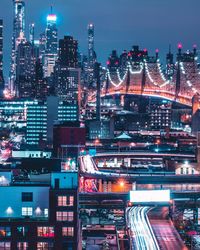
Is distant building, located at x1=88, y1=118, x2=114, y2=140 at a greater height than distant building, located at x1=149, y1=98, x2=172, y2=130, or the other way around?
distant building, located at x1=149, y1=98, x2=172, y2=130

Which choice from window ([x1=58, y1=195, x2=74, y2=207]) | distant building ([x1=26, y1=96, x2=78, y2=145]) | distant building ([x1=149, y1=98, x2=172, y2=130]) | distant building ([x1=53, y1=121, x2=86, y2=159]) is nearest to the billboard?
window ([x1=58, y1=195, x2=74, y2=207])

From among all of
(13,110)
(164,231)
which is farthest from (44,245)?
(13,110)

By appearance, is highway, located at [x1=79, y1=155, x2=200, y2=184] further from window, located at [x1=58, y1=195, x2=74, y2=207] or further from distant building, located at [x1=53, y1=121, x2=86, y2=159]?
window, located at [x1=58, y1=195, x2=74, y2=207]

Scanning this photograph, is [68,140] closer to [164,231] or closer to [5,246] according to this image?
[164,231]

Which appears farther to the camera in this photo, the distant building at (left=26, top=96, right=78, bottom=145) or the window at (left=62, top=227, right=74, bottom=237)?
the distant building at (left=26, top=96, right=78, bottom=145)

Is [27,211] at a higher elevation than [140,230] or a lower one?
higher

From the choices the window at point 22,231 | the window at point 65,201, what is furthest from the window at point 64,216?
the window at point 22,231

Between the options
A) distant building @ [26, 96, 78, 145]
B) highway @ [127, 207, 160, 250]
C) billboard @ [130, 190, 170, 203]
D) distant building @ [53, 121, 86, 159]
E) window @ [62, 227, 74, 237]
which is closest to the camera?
window @ [62, 227, 74, 237]

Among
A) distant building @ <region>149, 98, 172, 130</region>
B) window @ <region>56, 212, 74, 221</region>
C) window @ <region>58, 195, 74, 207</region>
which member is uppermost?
distant building @ <region>149, 98, 172, 130</region>
